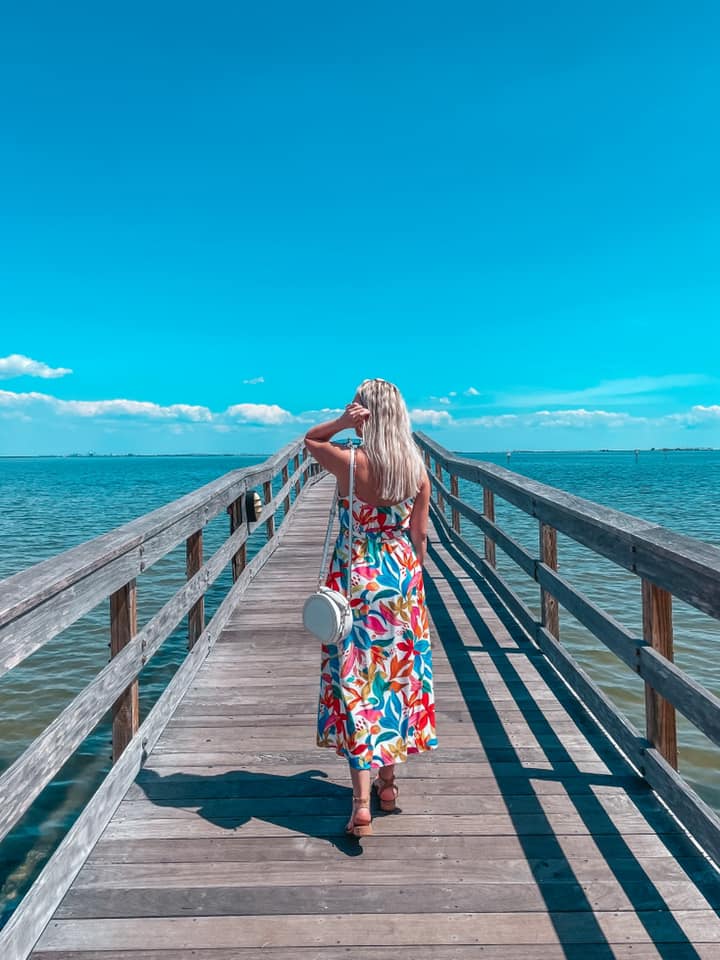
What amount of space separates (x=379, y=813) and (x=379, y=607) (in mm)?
824

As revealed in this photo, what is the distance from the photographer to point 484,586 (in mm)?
6301

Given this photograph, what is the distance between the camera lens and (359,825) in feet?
7.60

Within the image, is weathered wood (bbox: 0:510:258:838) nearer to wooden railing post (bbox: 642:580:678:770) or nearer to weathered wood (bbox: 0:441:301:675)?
weathered wood (bbox: 0:441:301:675)

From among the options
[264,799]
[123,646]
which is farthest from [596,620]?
[123,646]

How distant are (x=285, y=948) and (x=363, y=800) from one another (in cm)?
59

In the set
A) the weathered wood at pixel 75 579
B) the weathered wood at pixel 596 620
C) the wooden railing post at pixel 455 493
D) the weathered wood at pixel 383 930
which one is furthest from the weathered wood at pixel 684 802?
the wooden railing post at pixel 455 493

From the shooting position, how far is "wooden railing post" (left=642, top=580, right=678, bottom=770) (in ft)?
8.10

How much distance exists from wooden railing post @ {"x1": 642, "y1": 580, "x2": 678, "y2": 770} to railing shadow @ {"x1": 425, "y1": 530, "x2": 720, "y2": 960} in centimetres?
23

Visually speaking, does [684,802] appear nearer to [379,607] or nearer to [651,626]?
[651,626]

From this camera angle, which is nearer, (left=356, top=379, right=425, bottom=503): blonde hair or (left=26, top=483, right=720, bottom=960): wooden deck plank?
(left=26, top=483, right=720, bottom=960): wooden deck plank

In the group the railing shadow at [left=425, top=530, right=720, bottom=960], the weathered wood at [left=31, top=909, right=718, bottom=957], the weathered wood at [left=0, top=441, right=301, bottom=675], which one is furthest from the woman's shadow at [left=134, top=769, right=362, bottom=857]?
the weathered wood at [left=0, top=441, right=301, bottom=675]

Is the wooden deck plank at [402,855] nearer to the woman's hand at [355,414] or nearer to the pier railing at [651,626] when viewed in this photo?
the pier railing at [651,626]

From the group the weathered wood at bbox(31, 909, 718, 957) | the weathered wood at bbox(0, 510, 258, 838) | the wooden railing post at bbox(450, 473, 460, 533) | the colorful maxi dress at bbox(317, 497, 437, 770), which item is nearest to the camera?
the weathered wood at bbox(0, 510, 258, 838)

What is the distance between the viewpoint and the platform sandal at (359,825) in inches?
91.2
